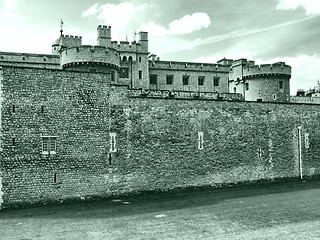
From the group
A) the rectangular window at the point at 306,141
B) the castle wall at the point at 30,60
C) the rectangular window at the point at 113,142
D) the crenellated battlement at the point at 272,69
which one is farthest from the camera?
the castle wall at the point at 30,60

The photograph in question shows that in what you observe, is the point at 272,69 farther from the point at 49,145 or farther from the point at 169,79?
the point at 49,145

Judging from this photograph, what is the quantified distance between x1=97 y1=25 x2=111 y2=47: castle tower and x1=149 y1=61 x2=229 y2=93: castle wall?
6.39m

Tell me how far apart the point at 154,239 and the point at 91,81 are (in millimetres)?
11814

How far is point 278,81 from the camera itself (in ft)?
136

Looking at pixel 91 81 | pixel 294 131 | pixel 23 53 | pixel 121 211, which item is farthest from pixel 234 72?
pixel 121 211

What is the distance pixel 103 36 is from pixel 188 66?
1204 cm

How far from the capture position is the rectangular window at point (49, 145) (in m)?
21.2

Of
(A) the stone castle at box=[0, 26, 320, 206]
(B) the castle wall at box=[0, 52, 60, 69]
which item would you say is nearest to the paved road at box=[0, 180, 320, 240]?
(A) the stone castle at box=[0, 26, 320, 206]

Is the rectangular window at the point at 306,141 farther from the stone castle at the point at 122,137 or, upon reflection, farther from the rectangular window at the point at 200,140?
the rectangular window at the point at 200,140

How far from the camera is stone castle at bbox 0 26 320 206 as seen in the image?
68.1ft

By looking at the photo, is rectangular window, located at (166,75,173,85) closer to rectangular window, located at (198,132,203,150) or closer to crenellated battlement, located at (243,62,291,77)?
crenellated battlement, located at (243,62,291,77)

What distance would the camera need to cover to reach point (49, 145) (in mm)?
21328

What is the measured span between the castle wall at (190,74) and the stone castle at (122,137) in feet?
49.9

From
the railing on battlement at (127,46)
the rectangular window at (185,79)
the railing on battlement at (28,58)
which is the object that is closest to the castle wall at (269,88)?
the rectangular window at (185,79)
